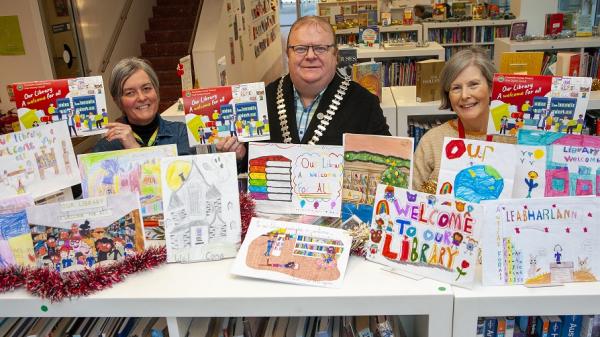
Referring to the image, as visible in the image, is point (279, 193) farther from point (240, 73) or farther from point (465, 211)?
point (240, 73)

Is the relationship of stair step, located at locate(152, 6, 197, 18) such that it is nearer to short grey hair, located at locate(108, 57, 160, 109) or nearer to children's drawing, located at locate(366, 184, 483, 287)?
short grey hair, located at locate(108, 57, 160, 109)

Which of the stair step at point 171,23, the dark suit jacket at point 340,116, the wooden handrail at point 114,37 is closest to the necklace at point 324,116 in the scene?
the dark suit jacket at point 340,116

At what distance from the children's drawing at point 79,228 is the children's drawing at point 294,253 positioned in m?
0.36

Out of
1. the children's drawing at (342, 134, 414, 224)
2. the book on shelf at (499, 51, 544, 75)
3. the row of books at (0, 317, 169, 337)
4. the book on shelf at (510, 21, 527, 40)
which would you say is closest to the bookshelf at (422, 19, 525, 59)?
the book on shelf at (510, 21, 527, 40)

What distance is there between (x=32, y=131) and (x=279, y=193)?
2.69ft

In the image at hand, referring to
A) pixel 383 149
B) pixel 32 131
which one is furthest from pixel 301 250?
pixel 32 131

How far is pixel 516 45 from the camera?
16.3ft

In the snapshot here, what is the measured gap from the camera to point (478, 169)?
1.41m

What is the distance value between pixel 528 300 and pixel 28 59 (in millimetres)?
Result: 5875

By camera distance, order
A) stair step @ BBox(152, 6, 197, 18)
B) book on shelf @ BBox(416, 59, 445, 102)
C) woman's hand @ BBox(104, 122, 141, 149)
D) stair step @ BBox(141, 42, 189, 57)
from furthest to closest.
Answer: stair step @ BBox(152, 6, 197, 18) < stair step @ BBox(141, 42, 189, 57) < book on shelf @ BBox(416, 59, 445, 102) < woman's hand @ BBox(104, 122, 141, 149)

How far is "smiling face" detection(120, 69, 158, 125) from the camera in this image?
2.08 m

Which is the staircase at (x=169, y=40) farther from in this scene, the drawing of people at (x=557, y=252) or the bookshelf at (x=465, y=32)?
the drawing of people at (x=557, y=252)

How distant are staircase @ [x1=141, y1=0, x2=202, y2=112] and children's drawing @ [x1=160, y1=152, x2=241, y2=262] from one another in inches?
219

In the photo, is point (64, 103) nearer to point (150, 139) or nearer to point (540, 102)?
point (150, 139)
